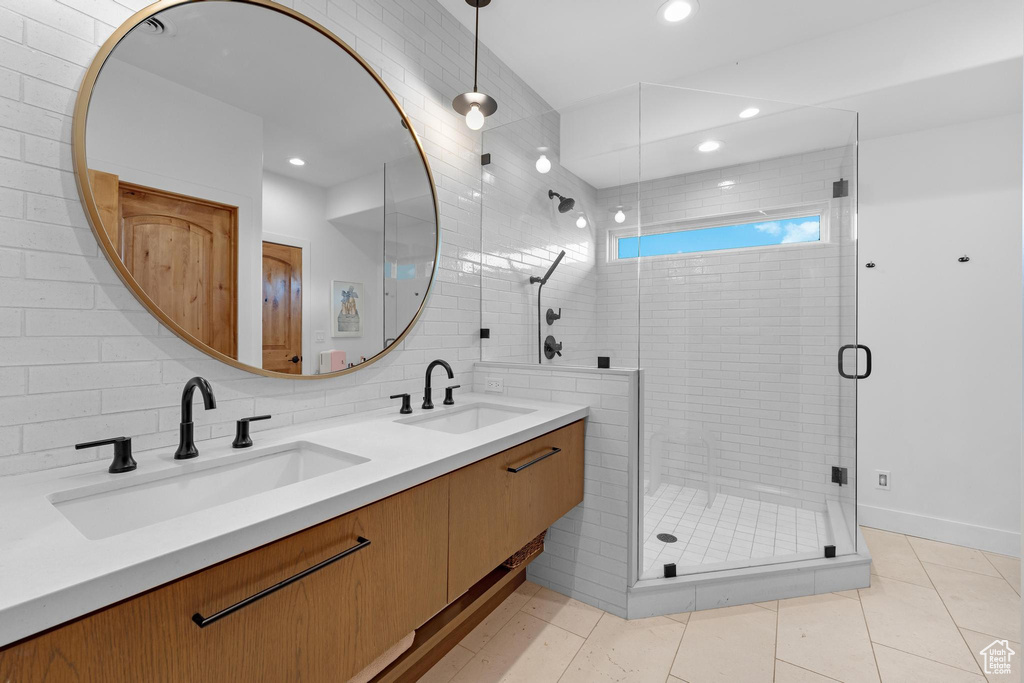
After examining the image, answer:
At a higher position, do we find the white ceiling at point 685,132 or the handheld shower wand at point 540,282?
the white ceiling at point 685,132

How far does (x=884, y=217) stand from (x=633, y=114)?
6.07ft

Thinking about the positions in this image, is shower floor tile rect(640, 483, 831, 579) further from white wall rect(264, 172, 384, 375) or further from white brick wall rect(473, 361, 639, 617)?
white wall rect(264, 172, 384, 375)

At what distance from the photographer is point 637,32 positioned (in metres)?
2.42

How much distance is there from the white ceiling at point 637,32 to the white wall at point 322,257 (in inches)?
55.2

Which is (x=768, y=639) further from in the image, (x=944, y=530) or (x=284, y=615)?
(x=284, y=615)

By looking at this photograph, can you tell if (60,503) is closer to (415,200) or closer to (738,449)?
(415,200)

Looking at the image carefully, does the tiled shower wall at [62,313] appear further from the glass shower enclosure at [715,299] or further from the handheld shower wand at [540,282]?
the glass shower enclosure at [715,299]

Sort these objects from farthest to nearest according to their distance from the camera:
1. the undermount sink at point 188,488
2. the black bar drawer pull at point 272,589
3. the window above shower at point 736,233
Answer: the window above shower at point 736,233, the undermount sink at point 188,488, the black bar drawer pull at point 272,589

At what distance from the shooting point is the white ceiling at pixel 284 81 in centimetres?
124

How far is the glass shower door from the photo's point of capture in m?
2.10

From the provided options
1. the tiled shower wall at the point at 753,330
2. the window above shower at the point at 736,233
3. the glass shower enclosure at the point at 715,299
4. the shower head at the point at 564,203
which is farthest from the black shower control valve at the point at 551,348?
the shower head at the point at 564,203

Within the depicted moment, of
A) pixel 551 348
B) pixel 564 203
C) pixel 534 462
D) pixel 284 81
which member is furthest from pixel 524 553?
pixel 284 81

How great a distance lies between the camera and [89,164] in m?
1.08

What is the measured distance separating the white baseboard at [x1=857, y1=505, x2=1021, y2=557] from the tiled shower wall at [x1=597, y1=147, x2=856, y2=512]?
80 centimetres
